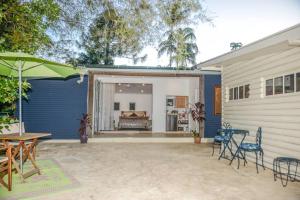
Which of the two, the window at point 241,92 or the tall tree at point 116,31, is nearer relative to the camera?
the tall tree at point 116,31

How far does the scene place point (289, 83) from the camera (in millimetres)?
5094

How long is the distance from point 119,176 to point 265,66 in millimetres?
4025

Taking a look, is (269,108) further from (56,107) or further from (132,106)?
(132,106)

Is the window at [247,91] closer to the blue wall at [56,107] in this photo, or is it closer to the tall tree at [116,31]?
the tall tree at [116,31]

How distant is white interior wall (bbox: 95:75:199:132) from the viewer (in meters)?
12.3

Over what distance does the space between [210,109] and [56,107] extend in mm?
A: 5858

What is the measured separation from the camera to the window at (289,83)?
16.4ft

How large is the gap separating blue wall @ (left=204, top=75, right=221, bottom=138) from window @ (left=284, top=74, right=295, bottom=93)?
4973mm

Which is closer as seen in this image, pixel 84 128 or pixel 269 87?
pixel 269 87

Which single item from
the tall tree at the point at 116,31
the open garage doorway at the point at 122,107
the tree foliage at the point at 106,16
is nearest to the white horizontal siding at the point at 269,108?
the tree foliage at the point at 106,16

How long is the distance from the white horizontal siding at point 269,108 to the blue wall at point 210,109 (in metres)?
2.49

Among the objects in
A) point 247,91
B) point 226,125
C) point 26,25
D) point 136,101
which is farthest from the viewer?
point 136,101

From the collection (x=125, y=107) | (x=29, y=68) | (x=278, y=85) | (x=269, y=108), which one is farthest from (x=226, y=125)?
(x=125, y=107)

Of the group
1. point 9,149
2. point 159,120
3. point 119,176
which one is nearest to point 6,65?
point 9,149
